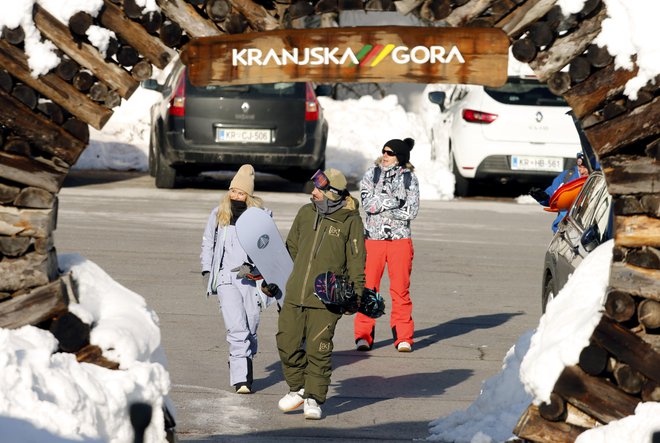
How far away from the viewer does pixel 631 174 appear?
6.52 metres

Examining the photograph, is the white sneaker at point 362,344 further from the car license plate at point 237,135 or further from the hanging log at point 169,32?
the car license plate at point 237,135

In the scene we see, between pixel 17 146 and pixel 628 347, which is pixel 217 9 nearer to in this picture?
pixel 17 146

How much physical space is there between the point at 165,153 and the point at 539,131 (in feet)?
16.7

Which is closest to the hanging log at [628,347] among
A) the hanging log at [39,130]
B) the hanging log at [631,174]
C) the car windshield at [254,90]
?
the hanging log at [631,174]

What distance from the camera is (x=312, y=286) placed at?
881 centimetres

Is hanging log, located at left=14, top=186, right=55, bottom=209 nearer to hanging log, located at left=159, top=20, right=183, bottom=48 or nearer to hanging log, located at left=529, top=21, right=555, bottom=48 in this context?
hanging log, located at left=159, top=20, right=183, bottom=48

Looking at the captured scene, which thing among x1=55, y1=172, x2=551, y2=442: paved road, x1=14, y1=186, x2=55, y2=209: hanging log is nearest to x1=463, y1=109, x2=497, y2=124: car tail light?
x1=55, y1=172, x2=551, y2=442: paved road

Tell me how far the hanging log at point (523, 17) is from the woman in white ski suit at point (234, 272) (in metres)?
3.24

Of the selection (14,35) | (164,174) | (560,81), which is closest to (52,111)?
(14,35)

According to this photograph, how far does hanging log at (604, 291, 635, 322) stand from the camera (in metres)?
6.47

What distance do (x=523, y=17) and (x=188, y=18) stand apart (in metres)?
1.52

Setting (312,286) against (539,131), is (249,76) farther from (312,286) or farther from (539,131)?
(539,131)

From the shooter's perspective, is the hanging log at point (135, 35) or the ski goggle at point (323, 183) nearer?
the hanging log at point (135, 35)

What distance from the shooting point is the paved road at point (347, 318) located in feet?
28.1
